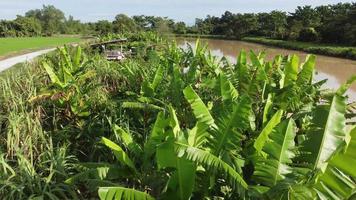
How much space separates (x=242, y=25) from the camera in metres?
79.7

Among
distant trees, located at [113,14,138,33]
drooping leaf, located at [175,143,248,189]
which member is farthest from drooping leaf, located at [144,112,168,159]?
distant trees, located at [113,14,138,33]

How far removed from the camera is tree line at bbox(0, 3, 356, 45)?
47.4 metres

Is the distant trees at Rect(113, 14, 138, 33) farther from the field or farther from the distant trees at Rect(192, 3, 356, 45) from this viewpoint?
the distant trees at Rect(192, 3, 356, 45)

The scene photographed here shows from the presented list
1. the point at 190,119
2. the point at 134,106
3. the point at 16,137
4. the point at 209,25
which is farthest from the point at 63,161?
the point at 209,25

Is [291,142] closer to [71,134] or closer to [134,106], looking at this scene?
[134,106]

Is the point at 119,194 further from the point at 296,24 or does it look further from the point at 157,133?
the point at 296,24

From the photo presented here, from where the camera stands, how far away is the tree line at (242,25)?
47438 millimetres

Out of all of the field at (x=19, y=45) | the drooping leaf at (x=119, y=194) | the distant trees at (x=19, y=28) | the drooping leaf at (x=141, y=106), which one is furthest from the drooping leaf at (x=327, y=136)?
the distant trees at (x=19, y=28)

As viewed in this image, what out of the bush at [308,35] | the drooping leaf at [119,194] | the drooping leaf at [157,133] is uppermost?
the drooping leaf at [157,133]

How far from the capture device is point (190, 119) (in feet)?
18.9

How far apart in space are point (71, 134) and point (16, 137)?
4.82 ft

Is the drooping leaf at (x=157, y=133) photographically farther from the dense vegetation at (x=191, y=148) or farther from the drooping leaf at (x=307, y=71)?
the drooping leaf at (x=307, y=71)

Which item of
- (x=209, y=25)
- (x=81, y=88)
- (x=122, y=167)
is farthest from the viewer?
(x=209, y=25)

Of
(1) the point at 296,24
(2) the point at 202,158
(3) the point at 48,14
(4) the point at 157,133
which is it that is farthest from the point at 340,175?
Answer: (3) the point at 48,14
